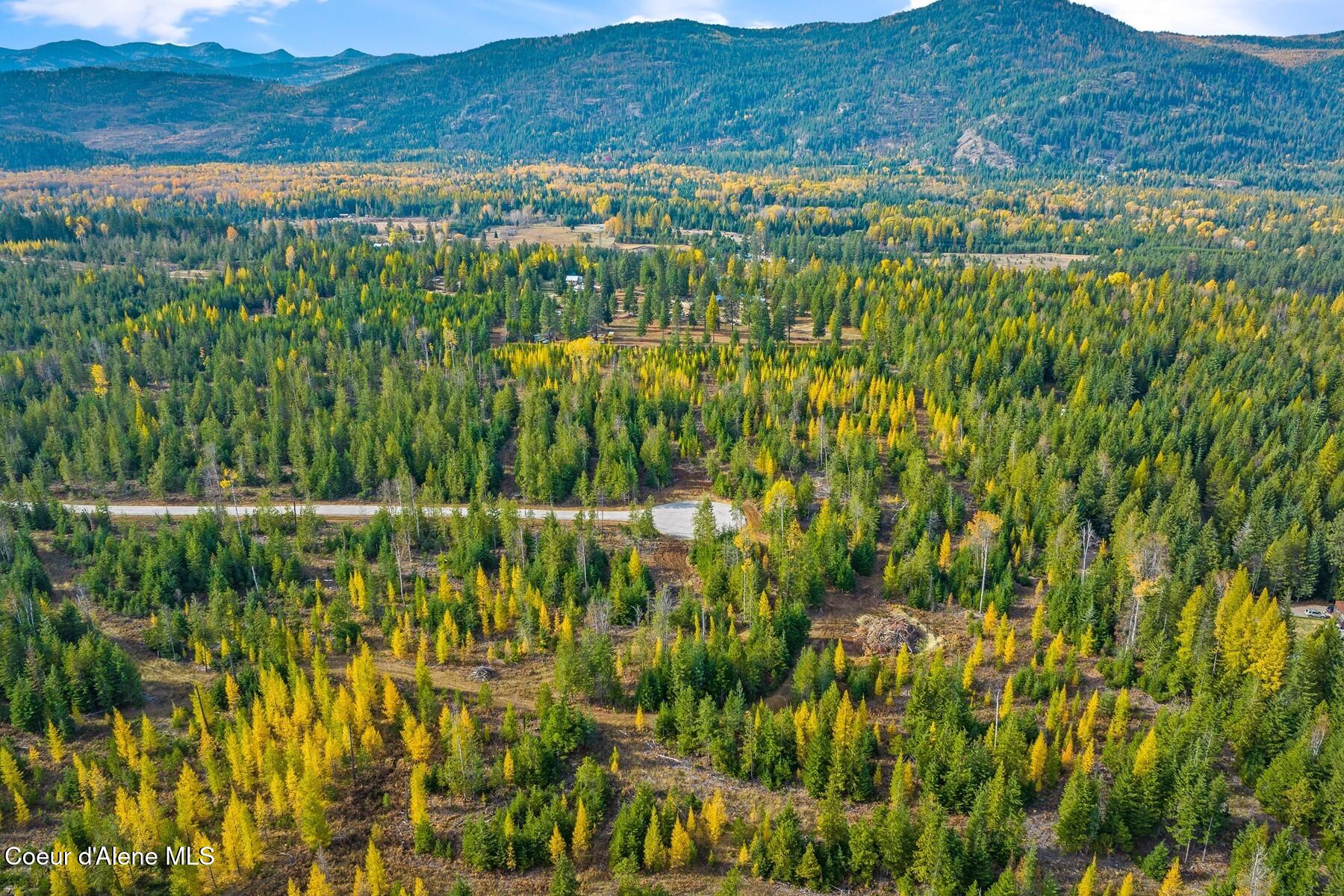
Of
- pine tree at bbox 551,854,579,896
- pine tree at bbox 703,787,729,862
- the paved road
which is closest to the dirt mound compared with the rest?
the paved road

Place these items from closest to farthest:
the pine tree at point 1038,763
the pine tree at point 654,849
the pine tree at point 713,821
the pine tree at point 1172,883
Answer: the pine tree at point 1172,883 < the pine tree at point 654,849 < the pine tree at point 713,821 < the pine tree at point 1038,763

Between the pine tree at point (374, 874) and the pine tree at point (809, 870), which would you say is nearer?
the pine tree at point (374, 874)

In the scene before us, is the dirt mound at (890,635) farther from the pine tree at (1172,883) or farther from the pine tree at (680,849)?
the pine tree at (680,849)

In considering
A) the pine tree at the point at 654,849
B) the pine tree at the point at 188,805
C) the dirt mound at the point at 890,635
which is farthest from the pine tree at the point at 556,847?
the dirt mound at the point at 890,635

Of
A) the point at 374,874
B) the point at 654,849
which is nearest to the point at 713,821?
the point at 654,849

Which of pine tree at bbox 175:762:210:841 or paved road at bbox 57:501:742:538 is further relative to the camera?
paved road at bbox 57:501:742:538

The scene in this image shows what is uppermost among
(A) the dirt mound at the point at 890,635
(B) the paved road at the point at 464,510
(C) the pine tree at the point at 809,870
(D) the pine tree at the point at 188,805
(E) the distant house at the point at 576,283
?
(E) the distant house at the point at 576,283

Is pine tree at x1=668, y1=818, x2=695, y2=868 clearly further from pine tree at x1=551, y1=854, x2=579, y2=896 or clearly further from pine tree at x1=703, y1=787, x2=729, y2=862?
pine tree at x1=551, y1=854, x2=579, y2=896

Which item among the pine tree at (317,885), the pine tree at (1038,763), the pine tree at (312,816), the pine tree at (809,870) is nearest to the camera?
the pine tree at (317,885)
